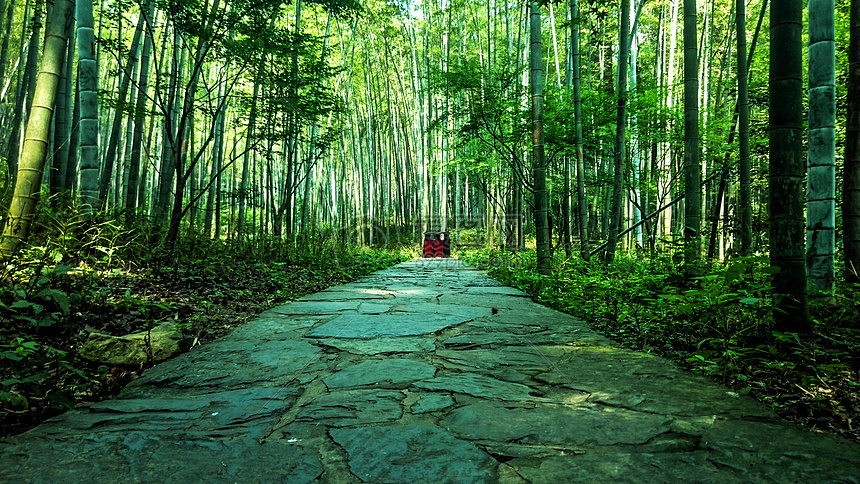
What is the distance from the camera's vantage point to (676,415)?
1526 mm

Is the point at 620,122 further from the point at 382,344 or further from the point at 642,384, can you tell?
the point at 642,384

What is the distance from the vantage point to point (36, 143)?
120 inches

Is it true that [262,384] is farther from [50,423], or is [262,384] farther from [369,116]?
[369,116]

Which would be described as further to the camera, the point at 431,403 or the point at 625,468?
the point at 431,403

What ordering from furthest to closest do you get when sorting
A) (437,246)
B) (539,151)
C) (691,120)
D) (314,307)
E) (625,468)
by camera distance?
(437,246)
(539,151)
(691,120)
(314,307)
(625,468)

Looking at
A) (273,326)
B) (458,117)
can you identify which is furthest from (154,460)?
(458,117)

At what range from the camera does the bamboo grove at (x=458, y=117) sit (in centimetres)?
264

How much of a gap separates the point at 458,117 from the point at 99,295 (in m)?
6.46

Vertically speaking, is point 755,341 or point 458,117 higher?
point 458,117

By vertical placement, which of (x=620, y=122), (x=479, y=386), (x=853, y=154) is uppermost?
(x=620, y=122)

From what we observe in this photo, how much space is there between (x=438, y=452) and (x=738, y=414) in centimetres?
101

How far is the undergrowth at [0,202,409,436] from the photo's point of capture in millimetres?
1777

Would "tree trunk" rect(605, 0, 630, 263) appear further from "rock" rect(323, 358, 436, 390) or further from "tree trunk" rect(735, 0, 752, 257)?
"rock" rect(323, 358, 436, 390)

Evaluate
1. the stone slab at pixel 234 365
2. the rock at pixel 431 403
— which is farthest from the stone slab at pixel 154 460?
the stone slab at pixel 234 365
